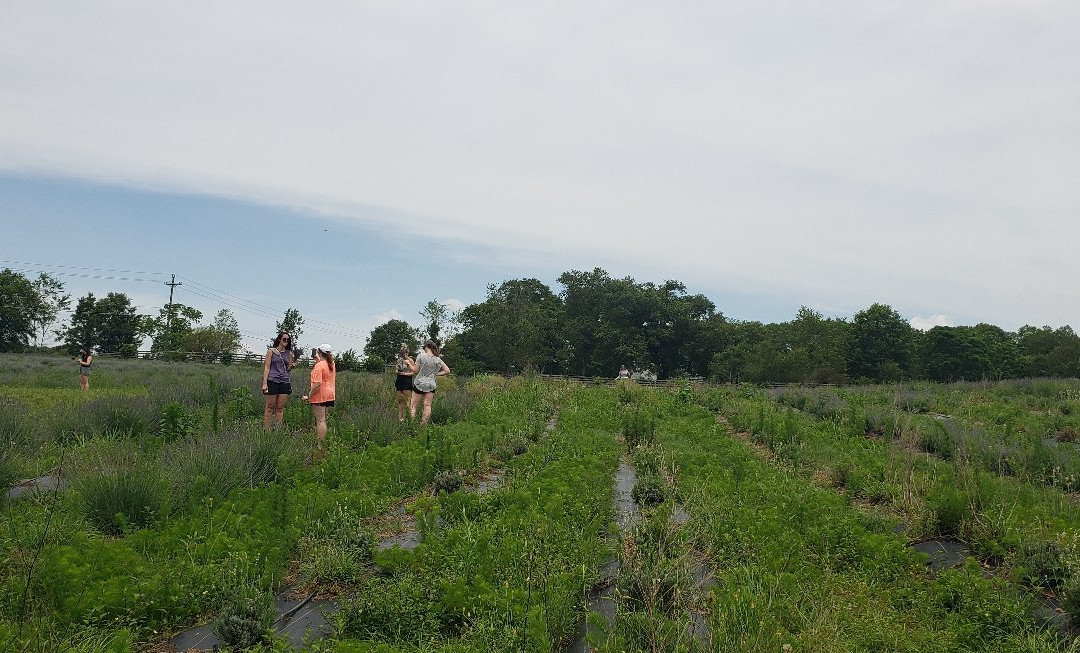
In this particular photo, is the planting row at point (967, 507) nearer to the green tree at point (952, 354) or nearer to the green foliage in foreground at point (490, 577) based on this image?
the green foliage in foreground at point (490, 577)

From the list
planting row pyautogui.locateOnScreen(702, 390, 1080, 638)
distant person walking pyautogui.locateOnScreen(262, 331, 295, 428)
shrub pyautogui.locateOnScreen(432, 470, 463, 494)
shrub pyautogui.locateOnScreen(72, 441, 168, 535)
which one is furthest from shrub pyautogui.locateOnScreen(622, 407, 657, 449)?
shrub pyautogui.locateOnScreen(72, 441, 168, 535)

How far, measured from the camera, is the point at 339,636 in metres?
4.45

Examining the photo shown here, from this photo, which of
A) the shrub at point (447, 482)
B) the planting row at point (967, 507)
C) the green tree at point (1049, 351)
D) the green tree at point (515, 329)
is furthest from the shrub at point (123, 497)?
the green tree at point (1049, 351)

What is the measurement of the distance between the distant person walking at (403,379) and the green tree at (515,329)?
40844mm

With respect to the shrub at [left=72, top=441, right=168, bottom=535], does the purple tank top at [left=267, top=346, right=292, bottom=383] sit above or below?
above

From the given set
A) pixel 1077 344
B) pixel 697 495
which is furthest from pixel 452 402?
pixel 1077 344

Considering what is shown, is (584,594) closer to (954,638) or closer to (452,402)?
(954,638)

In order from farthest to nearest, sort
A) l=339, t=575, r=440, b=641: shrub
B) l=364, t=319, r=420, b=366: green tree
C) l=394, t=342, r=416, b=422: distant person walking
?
1. l=364, t=319, r=420, b=366: green tree
2. l=394, t=342, r=416, b=422: distant person walking
3. l=339, t=575, r=440, b=641: shrub

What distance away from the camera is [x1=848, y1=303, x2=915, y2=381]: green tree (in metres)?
72.8

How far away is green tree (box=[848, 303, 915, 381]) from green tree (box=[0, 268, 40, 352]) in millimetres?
88000

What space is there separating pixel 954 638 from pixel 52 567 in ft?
19.4

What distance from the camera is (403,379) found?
1484 centimetres

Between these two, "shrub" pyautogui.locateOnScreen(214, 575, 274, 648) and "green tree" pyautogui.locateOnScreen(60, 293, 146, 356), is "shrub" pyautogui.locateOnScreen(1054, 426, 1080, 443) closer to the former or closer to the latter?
"shrub" pyautogui.locateOnScreen(214, 575, 274, 648)

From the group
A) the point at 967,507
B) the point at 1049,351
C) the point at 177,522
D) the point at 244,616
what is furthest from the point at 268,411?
the point at 1049,351
